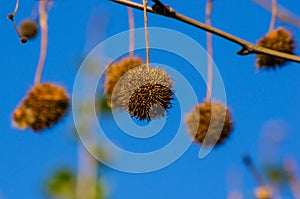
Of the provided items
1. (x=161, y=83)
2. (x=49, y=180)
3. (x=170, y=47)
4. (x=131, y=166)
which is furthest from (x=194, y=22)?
(x=49, y=180)

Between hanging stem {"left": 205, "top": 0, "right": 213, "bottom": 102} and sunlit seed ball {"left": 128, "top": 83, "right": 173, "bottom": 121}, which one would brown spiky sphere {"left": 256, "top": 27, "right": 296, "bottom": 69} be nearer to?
hanging stem {"left": 205, "top": 0, "right": 213, "bottom": 102}

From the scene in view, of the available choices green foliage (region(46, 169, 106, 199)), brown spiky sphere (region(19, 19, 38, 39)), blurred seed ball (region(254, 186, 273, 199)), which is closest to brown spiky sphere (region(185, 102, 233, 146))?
blurred seed ball (region(254, 186, 273, 199))

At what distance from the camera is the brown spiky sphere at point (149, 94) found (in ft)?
7.51

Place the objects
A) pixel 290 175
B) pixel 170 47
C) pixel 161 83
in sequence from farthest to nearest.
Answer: pixel 170 47
pixel 290 175
pixel 161 83

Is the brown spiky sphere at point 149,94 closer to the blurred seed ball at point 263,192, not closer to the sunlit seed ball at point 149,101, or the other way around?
the sunlit seed ball at point 149,101

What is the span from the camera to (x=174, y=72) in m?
2.50

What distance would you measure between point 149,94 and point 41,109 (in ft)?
3.15

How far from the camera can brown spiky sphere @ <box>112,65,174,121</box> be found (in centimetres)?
229

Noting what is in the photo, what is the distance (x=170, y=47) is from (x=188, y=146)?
1.36 ft

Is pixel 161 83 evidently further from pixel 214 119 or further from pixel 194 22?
pixel 214 119

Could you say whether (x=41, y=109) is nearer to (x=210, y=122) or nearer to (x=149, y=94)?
(x=210, y=122)

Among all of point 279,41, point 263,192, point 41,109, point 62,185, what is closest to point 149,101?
point 263,192

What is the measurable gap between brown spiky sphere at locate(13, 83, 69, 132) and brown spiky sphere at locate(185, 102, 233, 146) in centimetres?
58

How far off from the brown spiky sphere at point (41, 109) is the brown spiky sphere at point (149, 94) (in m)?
0.80
